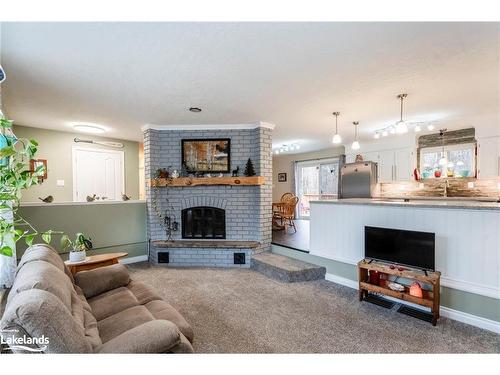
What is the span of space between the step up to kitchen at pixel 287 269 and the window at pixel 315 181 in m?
3.94

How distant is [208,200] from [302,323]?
270cm

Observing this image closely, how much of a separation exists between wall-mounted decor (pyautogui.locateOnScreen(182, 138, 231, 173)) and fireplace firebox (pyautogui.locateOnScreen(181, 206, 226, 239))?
0.75 meters

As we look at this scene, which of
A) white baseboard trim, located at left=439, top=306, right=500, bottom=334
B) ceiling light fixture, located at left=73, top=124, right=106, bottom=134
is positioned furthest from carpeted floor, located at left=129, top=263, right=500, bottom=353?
ceiling light fixture, located at left=73, top=124, right=106, bottom=134

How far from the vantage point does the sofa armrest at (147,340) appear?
124 cm

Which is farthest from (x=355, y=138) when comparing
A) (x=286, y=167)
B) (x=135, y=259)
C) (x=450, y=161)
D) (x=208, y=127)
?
(x=135, y=259)

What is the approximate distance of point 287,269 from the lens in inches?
139

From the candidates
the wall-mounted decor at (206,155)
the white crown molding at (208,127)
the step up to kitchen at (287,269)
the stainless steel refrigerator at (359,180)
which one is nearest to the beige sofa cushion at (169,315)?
the step up to kitchen at (287,269)

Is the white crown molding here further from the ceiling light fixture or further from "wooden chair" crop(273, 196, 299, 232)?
"wooden chair" crop(273, 196, 299, 232)

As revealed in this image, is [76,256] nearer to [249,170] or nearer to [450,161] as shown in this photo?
[249,170]

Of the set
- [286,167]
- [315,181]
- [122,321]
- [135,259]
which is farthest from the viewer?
[286,167]

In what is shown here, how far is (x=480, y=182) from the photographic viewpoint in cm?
461

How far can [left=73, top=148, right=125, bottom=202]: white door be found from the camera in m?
5.26
